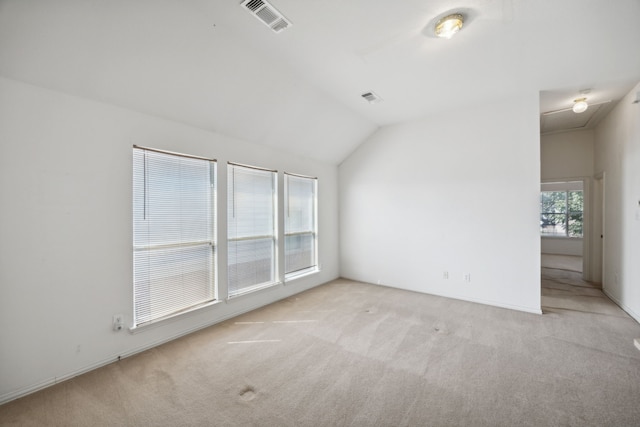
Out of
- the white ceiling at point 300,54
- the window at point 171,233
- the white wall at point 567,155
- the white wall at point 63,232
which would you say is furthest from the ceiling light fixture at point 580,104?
the white wall at point 63,232

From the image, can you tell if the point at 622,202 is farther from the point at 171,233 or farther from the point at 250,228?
the point at 171,233

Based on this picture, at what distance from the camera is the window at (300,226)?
14.7 ft

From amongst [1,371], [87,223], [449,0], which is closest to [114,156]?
[87,223]

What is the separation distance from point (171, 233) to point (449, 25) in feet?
11.3

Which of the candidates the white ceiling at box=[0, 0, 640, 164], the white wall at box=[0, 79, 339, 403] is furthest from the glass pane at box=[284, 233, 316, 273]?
the white wall at box=[0, 79, 339, 403]

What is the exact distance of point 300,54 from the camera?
275 centimetres

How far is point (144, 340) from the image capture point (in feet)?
8.80

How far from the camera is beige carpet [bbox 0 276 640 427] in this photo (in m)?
1.81

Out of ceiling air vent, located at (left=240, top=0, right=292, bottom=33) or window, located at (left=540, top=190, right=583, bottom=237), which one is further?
window, located at (left=540, top=190, right=583, bottom=237)

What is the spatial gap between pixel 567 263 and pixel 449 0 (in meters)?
8.01

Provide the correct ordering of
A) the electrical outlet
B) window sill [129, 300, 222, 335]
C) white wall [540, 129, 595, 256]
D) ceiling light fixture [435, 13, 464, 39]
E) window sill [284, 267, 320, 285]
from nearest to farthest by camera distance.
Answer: ceiling light fixture [435, 13, 464, 39], the electrical outlet, window sill [129, 300, 222, 335], window sill [284, 267, 320, 285], white wall [540, 129, 595, 256]

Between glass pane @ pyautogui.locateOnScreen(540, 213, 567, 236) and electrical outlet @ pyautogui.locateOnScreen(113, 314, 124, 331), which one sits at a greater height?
glass pane @ pyautogui.locateOnScreen(540, 213, 567, 236)

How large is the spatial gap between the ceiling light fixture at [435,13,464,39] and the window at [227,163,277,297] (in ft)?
9.09

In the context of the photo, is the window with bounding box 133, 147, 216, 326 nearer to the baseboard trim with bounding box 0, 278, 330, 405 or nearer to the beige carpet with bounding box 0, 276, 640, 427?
the baseboard trim with bounding box 0, 278, 330, 405
